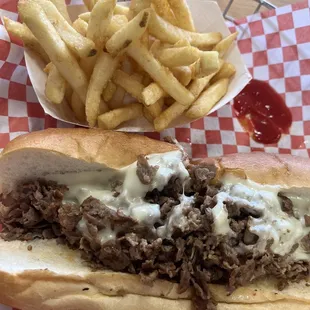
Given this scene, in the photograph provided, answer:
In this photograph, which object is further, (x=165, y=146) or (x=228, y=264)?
(x=165, y=146)

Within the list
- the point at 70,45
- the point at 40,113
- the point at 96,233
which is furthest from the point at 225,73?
the point at 96,233

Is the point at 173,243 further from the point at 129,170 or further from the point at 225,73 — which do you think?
the point at 225,73

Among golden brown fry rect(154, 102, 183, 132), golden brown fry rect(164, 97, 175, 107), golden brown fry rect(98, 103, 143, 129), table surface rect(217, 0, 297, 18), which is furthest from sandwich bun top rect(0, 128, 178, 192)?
table surface rect(217, 0, 297, 18)

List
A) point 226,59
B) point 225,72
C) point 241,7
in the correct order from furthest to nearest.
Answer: point 241,7
point 226,59
point 225,72

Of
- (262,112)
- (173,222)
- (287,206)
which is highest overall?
(173,222)

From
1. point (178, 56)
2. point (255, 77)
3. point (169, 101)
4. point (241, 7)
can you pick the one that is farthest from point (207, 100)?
point (241, 7)

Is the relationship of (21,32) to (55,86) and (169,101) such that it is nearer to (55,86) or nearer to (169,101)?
(55,86)

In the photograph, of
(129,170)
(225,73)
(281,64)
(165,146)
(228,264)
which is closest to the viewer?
(228,264)

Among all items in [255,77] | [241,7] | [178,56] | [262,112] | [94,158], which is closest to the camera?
[94,158]
